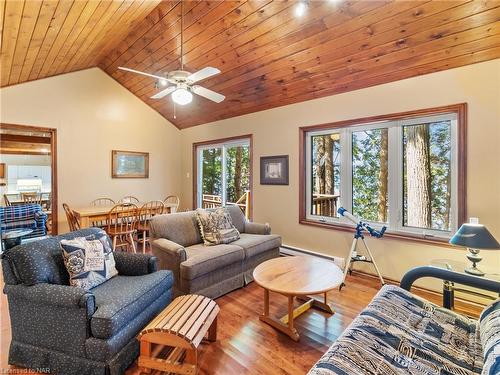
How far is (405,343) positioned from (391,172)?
249 cm

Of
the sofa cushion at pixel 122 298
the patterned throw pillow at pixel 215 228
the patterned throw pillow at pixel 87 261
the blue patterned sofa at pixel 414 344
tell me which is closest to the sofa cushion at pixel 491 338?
the blue patterned sofa at pixel 414 344

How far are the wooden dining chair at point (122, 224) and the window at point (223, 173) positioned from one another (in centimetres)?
188

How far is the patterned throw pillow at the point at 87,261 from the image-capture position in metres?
1.96

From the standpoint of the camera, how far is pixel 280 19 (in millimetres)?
2857

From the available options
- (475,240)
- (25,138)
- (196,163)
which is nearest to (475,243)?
(475,240)

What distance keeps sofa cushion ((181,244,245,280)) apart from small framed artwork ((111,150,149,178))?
3311 mm

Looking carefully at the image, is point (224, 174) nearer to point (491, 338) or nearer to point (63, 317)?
point (63, 317)

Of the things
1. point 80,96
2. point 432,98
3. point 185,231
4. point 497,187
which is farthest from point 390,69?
point 80,96

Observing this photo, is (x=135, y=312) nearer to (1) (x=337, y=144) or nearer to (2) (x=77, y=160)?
(1) (x=337, y=144)

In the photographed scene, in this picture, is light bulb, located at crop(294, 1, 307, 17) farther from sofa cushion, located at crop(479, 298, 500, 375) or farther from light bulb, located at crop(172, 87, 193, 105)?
sofa cushion, located at crop(479, 298, 500, 375)

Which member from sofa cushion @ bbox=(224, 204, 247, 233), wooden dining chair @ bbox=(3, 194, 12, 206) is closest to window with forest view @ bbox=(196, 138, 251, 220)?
sofa cushion @ bbox=(224, 204, 247, 233)

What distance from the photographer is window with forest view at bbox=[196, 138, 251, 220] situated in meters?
5.26

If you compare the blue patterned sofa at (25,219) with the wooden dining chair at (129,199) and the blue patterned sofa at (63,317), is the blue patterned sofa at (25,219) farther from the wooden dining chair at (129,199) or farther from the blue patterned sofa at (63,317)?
the blue patterned sofa at (63,317)

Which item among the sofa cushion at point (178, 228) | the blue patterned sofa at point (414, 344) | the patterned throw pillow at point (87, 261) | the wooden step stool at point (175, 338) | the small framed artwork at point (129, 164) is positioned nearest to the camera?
the blue patterned sofa at point (414, 344)
